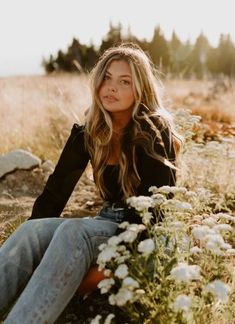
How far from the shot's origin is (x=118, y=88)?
10.3 ft

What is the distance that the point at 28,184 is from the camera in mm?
5121

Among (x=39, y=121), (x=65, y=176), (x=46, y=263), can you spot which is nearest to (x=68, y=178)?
(x=65, y=176)

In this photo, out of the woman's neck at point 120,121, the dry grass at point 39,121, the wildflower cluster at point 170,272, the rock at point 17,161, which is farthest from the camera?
the dry grass at point 39,121

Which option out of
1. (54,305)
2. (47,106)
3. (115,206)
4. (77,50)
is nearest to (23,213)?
(115,206)

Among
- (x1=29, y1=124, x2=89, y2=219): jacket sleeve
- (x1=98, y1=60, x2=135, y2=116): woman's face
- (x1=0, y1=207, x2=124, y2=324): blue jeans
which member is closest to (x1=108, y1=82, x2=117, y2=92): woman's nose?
(x1=98, y1=60, x2=135, y2=116): woman's face

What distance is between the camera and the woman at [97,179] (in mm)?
2453

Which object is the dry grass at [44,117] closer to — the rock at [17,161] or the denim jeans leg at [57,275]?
the rock at [17,161]

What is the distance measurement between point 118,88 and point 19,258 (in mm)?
1023

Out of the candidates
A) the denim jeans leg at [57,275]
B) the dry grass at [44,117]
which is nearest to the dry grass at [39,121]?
the dry grass at [44,117]

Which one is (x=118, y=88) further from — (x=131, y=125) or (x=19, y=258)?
(x=19, y=258)

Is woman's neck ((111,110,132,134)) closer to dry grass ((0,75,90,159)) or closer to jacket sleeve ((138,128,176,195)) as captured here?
jacket sleeve ((138,128,176,195))

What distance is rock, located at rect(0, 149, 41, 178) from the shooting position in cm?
515

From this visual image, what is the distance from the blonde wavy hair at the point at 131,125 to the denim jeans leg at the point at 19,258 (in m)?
0.52

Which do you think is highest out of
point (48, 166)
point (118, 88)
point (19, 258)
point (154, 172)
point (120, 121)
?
point (118, 88)
